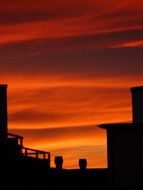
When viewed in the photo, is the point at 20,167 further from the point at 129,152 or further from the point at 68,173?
the point at 129,152

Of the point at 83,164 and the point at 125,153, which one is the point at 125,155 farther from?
the point at 83,164

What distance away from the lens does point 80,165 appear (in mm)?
74938

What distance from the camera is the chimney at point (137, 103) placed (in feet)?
204

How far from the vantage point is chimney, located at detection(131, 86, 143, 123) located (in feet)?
204

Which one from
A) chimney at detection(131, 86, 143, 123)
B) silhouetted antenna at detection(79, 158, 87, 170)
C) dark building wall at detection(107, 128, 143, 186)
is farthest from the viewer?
silhouetted antenna at detection(79, 158, 87, 170)

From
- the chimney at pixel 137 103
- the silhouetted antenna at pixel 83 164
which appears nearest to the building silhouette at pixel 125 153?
the chimney at pixel 137 103

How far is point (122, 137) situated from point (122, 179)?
256 centimetres

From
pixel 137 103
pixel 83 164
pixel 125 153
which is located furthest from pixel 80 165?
pixel 125 153

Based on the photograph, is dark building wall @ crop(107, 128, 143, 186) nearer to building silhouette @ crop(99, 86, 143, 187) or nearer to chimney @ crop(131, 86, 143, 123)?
building silhouette @ crop(99, 86, 143, 187)

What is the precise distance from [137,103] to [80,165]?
13849 millimetres

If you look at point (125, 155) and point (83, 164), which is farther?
point (83, 164)

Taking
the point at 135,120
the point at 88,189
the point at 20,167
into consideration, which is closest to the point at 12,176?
the point at 20,167

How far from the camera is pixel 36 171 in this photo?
2662 inches

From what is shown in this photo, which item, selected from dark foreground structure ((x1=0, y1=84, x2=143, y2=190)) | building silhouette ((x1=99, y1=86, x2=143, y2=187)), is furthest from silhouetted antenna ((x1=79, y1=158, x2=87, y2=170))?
building silhouette ((x1=99, y1=86, x2=143, y2=187))
